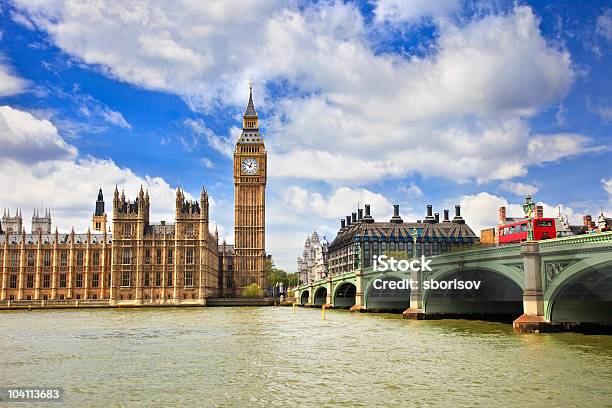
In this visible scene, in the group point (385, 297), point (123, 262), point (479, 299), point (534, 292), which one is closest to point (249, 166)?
point (123, 262)

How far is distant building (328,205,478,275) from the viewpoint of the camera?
152125 millimetres

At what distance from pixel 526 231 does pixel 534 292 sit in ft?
40.2

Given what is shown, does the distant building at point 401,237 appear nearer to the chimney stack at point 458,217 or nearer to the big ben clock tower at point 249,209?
the chimney stack at point 458,217

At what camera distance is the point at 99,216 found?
171375 mm

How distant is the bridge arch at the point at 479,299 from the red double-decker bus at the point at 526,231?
685cm

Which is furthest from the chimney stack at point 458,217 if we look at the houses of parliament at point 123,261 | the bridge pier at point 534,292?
the bridge pier at point 534,292

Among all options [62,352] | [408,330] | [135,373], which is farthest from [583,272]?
[62,352]

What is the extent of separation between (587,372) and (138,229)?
107383mm

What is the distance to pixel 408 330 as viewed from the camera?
5172 cm

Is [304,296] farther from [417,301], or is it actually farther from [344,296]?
[417,301]

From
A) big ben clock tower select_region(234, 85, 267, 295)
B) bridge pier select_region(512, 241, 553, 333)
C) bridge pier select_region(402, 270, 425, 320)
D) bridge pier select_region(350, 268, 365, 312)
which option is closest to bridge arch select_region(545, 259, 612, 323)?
bridge pier select_region(512, 241, 553, 333)

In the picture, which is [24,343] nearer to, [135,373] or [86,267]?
[135,373]

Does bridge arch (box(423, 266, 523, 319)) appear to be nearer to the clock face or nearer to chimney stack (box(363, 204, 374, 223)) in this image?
the clock face

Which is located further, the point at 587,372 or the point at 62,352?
the point at 62,352
